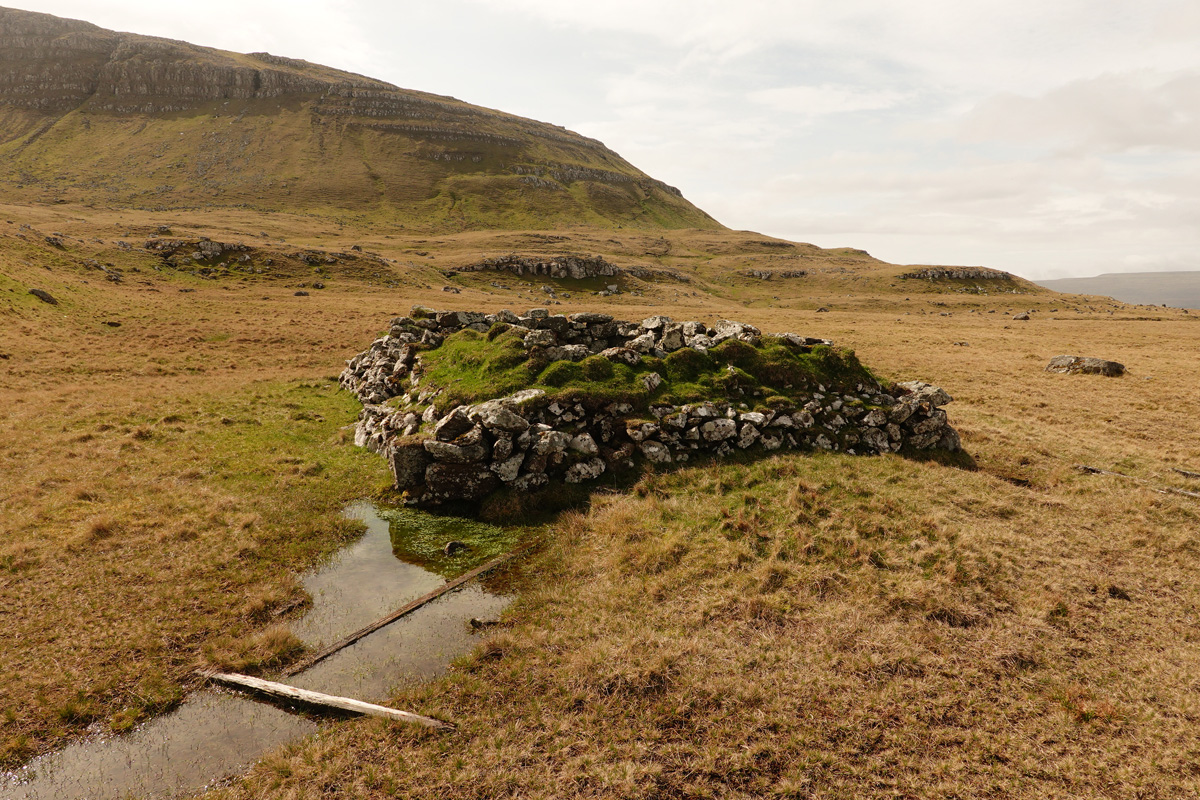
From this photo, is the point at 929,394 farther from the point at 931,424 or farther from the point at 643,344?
the point at 643,344

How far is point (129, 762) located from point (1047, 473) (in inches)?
1056

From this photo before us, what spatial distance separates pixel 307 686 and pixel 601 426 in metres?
11.5

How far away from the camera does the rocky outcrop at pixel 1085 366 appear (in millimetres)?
35781

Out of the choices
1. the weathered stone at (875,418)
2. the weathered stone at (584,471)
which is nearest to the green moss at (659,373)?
the weathered stone at (875,418)

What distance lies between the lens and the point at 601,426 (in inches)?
724

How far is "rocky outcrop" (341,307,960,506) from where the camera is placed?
16.8 m

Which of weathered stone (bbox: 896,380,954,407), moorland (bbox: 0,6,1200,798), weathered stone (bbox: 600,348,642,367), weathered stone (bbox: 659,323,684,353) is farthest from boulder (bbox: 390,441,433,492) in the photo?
weathered stone (bbox: 896,380,954,407)

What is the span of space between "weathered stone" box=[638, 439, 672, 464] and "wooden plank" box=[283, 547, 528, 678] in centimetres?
574

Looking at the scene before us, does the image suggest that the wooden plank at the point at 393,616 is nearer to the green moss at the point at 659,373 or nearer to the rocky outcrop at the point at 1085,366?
the green moss at the point at 659,373

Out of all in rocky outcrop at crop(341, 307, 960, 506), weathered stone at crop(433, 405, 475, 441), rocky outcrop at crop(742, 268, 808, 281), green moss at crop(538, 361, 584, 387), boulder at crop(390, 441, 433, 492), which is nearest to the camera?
rocky outcrop at crop(341, 307, 960, 506)

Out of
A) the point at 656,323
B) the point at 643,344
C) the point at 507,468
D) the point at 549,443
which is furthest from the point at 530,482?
the point at 656,323

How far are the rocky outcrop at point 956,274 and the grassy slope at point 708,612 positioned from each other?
13890 cm

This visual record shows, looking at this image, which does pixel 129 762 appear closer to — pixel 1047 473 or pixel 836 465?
pixel 836 465

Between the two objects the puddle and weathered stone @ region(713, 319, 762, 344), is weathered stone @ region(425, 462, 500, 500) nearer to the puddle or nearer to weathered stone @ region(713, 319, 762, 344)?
the puddle
